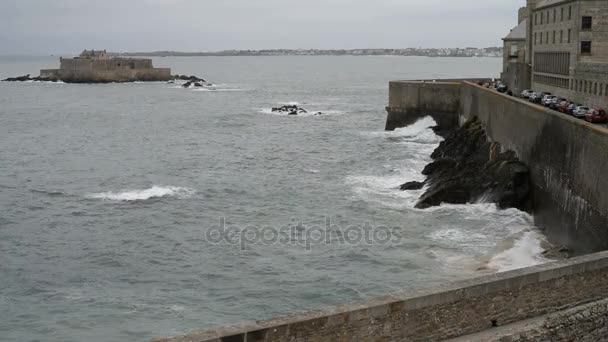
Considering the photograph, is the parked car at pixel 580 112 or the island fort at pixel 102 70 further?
the island fort at pixel 102 70

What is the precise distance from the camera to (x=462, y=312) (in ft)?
35.8

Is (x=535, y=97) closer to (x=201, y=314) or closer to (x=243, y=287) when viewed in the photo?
(x=243, y=287)

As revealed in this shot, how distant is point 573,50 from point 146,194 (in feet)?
70.3

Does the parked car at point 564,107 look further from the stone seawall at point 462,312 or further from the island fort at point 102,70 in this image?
the island fort at point 102,70

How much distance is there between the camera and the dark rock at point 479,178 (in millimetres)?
25953

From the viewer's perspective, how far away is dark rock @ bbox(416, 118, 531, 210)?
2595cm

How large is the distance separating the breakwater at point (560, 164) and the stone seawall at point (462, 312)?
665 centimetres

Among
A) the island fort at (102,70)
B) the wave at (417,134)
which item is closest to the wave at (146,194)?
the wave at (417,134)

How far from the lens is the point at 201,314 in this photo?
17.7 m

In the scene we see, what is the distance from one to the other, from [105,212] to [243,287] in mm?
11232

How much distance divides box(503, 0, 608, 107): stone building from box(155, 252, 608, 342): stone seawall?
18861 mm

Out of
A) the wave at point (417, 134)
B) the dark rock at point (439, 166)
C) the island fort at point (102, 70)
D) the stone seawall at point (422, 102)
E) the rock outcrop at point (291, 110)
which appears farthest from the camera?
the island fort at point (102, 70)

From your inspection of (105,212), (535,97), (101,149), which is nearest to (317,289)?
(105,212)

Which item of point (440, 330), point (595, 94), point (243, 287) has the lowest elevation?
point (243, 287)
